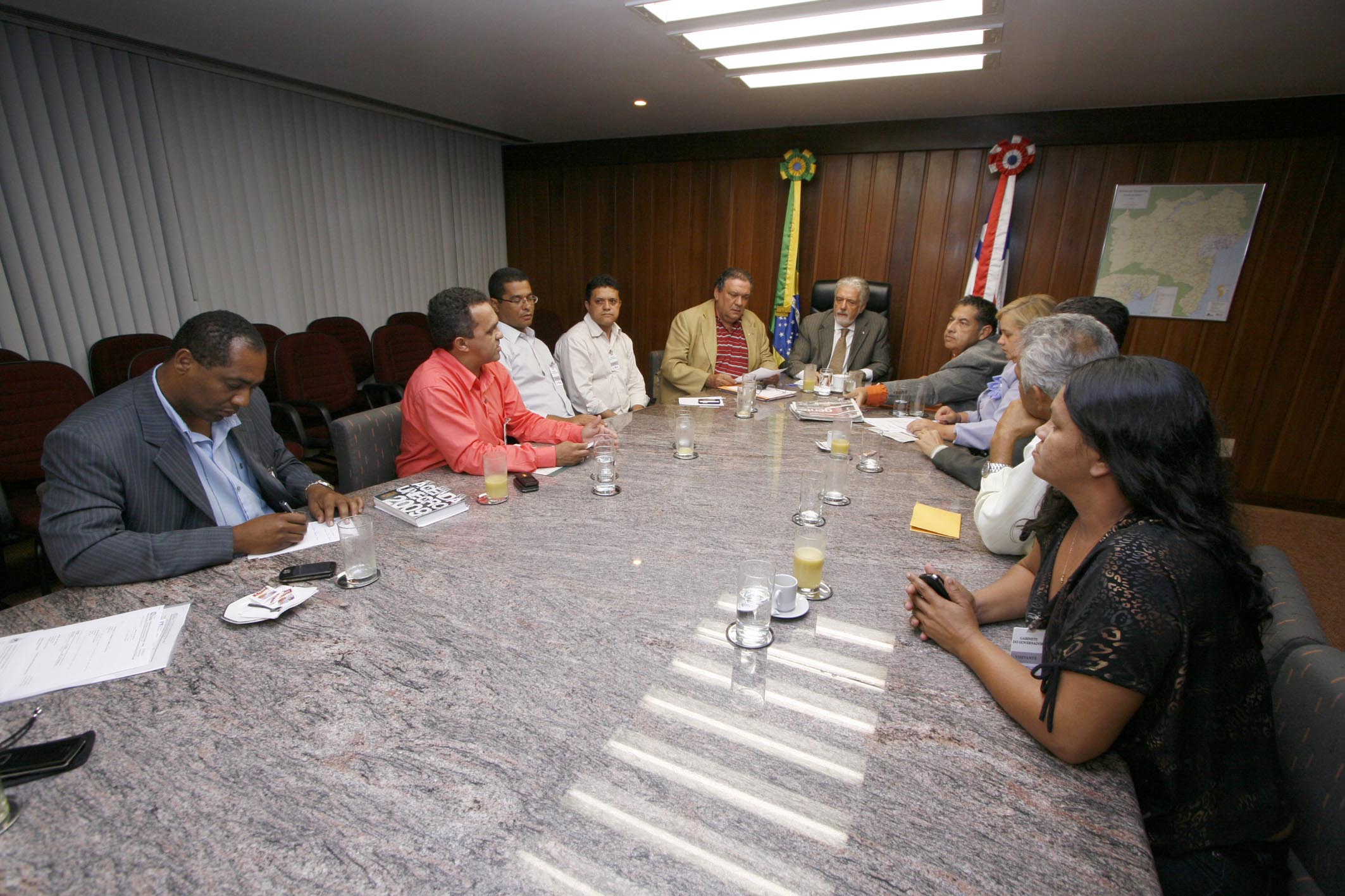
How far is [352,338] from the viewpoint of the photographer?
15.5 ft

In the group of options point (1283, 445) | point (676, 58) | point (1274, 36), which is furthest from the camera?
point (1283, 445)

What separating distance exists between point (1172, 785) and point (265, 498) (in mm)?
2342

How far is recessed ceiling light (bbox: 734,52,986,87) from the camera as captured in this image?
3.23m

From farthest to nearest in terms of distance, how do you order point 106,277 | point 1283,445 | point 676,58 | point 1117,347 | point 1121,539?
1. point 1283,445
2. point 106,277
3. point 676,58
4. point 1117,347
5. point 1121,539

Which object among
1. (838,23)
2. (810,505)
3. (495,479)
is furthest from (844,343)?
(495,479)

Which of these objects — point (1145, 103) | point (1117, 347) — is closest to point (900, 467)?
point (1117, 347)

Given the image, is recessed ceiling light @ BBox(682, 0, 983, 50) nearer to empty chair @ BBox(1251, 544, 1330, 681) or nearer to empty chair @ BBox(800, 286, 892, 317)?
empty chair @ BBox(800, 286, 892, 317)

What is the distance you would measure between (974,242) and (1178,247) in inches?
52.7

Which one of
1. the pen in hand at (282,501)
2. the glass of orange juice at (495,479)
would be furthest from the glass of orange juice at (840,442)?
the pen in hand at (282,501)

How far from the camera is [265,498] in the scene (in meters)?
1.92

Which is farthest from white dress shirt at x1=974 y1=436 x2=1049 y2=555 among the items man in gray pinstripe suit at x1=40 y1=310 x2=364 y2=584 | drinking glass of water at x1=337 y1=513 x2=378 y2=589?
man in gray pinstripe suit at x1=40 y1=310 x2=364 y2=584

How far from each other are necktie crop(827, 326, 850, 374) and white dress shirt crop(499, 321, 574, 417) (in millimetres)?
2047

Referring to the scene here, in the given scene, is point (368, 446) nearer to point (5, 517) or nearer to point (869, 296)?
point (5, 517)

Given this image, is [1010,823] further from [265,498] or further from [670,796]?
[265,498]
